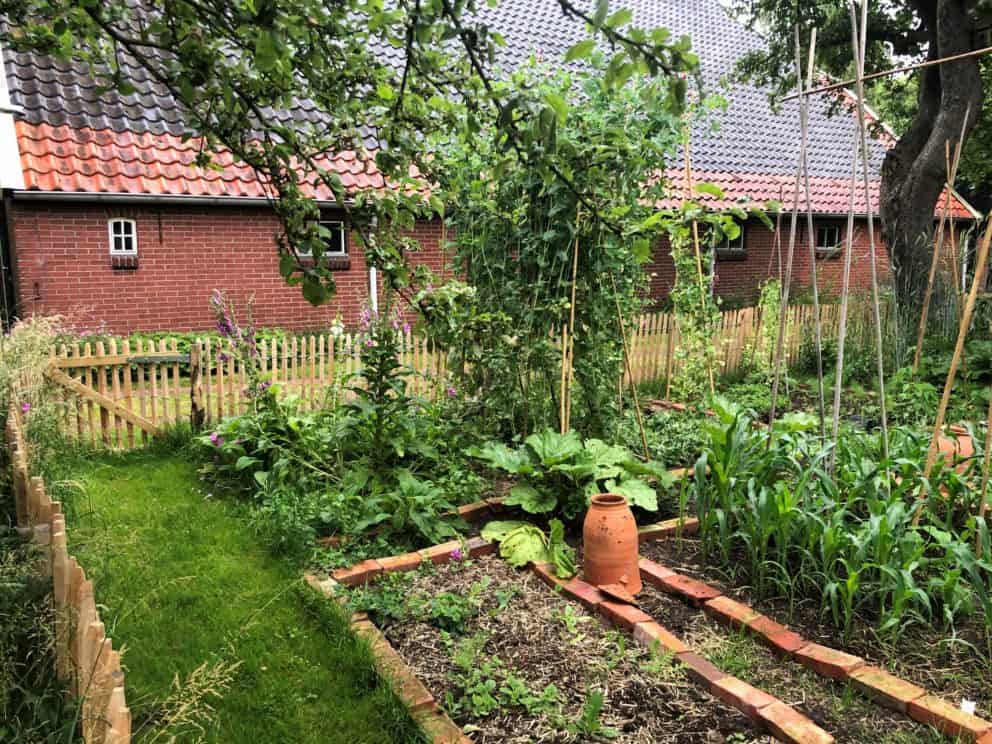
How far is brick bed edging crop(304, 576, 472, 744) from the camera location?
8.03 ft

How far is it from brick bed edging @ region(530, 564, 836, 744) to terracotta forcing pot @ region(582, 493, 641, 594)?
4.1 inches

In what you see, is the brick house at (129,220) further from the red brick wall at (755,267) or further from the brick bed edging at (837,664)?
the brick bed edging at (837,664)

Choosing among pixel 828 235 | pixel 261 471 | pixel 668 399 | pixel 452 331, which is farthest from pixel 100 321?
pixel 828 235

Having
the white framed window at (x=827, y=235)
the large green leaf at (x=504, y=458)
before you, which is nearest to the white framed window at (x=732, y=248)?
the white framed window at (x=827, y=235)

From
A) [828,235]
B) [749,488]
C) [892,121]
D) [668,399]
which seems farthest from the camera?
[892,121]

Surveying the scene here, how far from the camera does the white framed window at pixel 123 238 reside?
33.3 feet

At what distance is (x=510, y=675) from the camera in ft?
8.96

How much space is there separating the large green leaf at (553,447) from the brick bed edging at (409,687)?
1418 mm

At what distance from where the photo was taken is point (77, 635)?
1.97m

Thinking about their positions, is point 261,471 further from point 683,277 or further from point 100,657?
point 683,277

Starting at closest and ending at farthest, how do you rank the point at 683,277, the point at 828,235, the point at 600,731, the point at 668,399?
the point at 600,731 → the point at 683,277 → the point at 668,399 → the point at 828,235

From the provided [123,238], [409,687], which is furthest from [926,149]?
[123,238]

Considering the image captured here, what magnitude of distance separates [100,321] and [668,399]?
774 centimetres

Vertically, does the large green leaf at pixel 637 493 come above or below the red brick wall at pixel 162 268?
below
